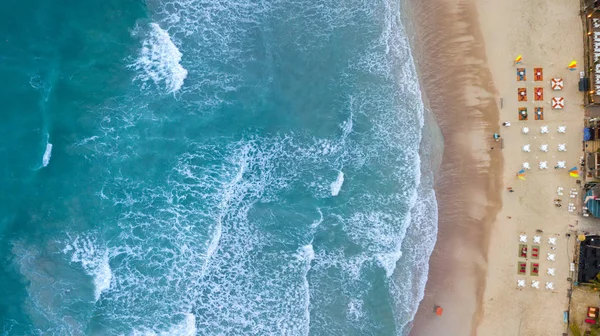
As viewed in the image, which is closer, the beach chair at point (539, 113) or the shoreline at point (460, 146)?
the shoreline at point (460, 146)

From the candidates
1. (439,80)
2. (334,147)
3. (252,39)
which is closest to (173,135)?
(252,39)

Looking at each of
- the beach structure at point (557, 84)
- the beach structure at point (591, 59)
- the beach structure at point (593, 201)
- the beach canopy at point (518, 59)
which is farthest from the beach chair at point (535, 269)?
the beach canopy at point (518, 59)

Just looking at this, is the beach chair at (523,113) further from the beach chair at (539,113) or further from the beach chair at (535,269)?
the beach chair at (535,269)

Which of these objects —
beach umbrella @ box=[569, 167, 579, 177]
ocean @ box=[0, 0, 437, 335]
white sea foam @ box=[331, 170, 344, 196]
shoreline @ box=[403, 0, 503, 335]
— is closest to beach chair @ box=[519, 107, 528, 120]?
shoreline @ box=[403, 0, 503, 335]

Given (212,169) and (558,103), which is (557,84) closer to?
(558,103)

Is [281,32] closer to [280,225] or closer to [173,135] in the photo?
[173,135]

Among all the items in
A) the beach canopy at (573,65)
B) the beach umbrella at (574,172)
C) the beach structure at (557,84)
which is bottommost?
the beach umbrella at (574,172)

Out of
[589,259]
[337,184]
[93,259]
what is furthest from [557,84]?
[93,259]
